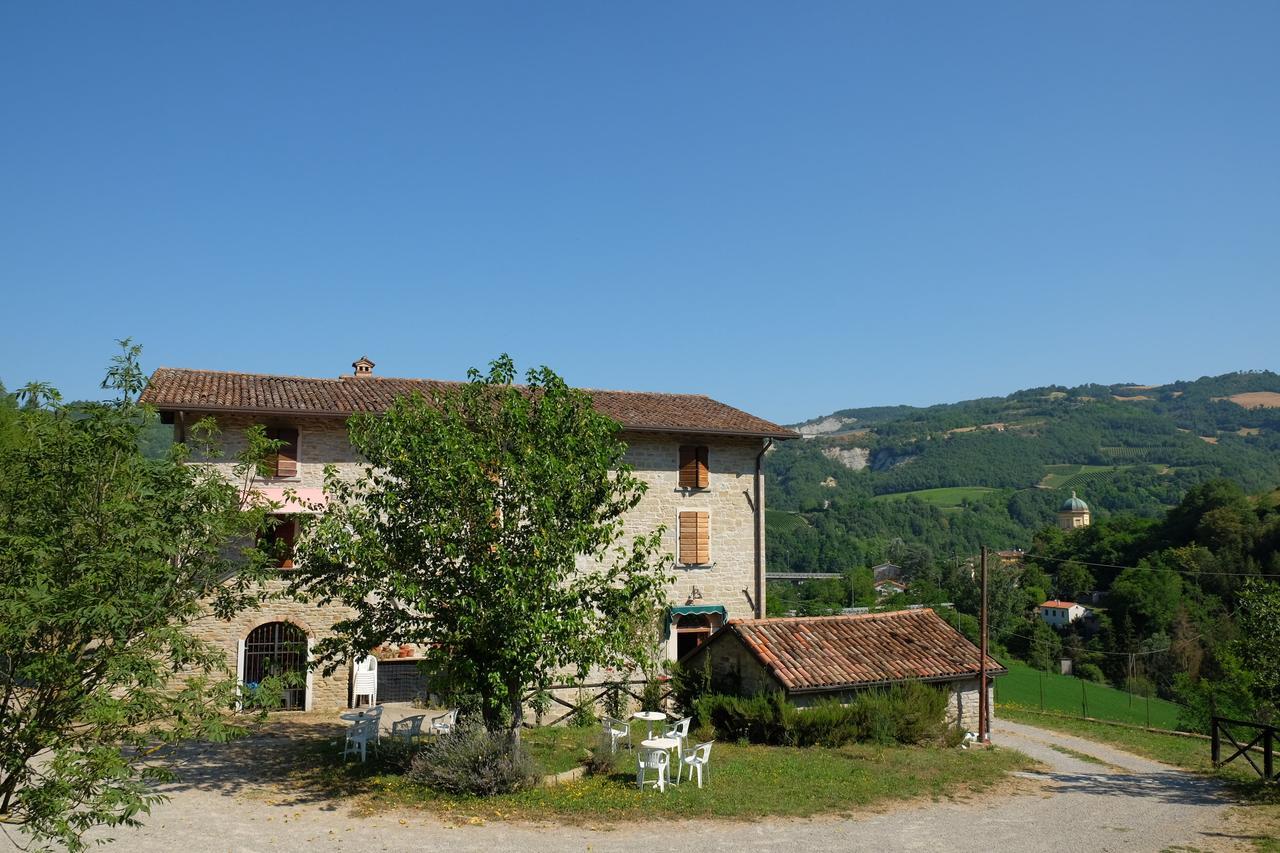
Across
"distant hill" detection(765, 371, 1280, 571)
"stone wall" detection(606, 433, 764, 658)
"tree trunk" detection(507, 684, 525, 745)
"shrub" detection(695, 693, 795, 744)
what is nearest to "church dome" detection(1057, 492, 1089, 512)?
"distant hill" detection(765, 371, 1280, 571)

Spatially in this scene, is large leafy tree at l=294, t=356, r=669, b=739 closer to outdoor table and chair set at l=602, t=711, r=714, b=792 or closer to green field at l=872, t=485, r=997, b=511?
outdoor table and chair set at l=602, t=711, r=714, b=792

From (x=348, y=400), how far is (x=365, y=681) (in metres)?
6.78

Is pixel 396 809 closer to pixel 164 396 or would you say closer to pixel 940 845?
pixel 940 845

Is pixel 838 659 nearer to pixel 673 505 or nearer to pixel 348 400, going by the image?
pixel 673 505

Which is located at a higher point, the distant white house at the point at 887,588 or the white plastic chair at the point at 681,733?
the white plastic chair at the point at 681,733

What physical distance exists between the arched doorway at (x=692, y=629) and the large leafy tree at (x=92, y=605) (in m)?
17.7

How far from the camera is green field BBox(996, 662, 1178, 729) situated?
133ft

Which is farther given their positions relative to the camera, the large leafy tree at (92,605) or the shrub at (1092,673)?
the shrub at (1092,673)

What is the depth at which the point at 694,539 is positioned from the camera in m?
24.9

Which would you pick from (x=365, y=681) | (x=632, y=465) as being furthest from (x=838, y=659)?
(x=365, y=681)

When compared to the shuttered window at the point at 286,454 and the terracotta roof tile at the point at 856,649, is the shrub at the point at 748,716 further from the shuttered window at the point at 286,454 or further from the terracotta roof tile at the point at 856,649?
the shuttered window at the point at 286,454

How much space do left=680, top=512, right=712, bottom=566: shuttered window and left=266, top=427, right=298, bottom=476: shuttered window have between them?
1007 centimetres

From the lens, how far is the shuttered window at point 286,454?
21031 mm

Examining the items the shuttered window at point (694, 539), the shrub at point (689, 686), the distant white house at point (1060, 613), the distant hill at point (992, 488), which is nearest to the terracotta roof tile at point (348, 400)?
the shuttered window at point (694, 539)
